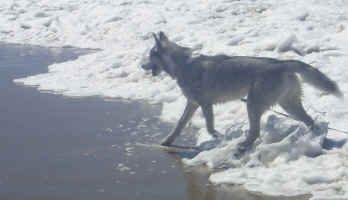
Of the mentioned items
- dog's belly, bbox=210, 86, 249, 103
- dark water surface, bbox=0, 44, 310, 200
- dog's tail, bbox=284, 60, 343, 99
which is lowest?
dark water surface, bbox=0, 44, 310, 200

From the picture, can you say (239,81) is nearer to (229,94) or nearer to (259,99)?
(229,94)

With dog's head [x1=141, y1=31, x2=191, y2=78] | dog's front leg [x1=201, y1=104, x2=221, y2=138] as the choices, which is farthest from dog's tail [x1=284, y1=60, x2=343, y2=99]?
dog's head [x1=141, y1=31, x2=191, y2=78]

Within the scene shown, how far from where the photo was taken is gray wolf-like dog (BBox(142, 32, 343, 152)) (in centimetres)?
795

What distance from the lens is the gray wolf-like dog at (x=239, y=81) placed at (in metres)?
7.95

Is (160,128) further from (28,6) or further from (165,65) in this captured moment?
(28,6)

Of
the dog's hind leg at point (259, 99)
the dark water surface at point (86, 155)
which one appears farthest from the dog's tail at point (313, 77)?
the dark water surface at point (86, 155)

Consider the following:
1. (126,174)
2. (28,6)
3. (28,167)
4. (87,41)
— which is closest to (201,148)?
(126,174)

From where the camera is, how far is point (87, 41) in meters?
17.9

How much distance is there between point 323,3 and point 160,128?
8.04m

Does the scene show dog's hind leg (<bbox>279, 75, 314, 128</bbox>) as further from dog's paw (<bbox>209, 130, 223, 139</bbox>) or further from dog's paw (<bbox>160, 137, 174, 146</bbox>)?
dog's paw (<bbox>160, 137, 174, 146</bbox>)

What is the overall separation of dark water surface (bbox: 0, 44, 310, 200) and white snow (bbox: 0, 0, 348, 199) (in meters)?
0.46

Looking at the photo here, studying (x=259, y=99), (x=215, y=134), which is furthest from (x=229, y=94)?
(x=259, y=99)

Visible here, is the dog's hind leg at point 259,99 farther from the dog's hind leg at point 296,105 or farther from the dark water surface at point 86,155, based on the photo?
the dark water surface at point 86,155

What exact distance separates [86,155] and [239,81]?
2.41 metres
